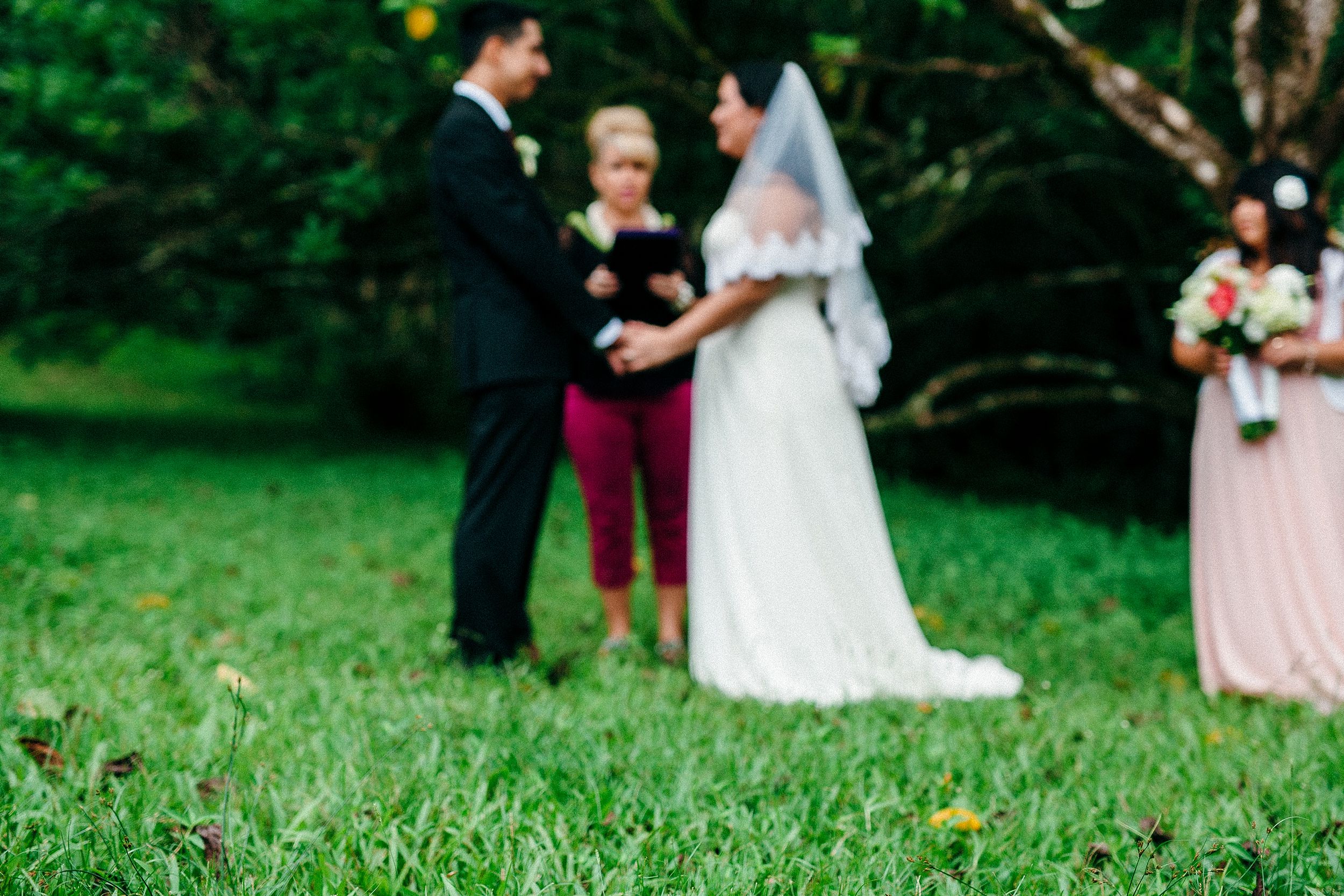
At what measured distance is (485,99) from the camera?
3732 mm

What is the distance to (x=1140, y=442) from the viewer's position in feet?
41.0

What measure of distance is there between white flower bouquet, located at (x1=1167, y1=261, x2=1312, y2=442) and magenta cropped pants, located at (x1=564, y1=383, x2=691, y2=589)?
6.40 feet

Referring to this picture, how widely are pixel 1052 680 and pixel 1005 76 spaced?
3830 millimetres

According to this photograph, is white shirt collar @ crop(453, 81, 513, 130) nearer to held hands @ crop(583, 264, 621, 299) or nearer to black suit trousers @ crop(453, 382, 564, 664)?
held hands @ crop(583, 264, 621, 299)

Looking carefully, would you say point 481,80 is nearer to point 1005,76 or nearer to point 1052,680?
point 1052,680

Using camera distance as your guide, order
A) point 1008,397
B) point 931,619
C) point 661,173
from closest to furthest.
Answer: point 931,619
point 1008,397
point 661,173

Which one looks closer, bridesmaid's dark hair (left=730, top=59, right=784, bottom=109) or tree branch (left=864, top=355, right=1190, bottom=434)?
bridesmaid's dark hair (left=730, top=59, right=784, bottom=109)

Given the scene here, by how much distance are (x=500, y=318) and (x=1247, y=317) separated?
2.58 metres

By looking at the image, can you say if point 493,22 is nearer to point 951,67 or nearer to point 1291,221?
point 1291,221

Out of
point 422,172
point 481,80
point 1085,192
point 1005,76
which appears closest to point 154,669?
point 481,80

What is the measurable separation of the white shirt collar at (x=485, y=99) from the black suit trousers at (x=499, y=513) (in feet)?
2.95

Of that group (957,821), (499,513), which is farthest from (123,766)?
(957,821)

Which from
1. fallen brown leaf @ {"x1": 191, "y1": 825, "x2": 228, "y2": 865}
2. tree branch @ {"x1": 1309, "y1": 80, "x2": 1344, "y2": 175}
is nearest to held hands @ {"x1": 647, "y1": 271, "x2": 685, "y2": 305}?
fallen brown leaf @ {"x1": 191, "y1": 825, "x2": 228, "y2": 865}

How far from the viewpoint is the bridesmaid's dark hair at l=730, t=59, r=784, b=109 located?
3.86 meters
